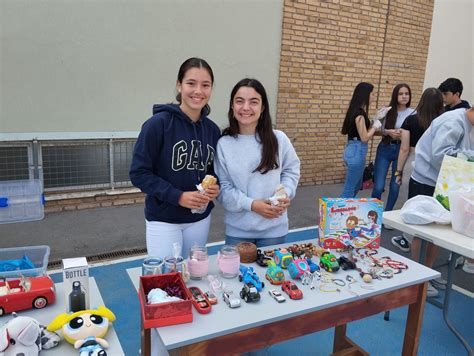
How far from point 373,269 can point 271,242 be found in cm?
65

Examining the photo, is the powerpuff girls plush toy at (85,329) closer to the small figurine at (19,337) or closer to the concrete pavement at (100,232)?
the small figurine at (19,337)

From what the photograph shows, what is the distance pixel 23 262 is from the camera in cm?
198

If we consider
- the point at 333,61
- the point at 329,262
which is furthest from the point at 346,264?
the point at 333,61

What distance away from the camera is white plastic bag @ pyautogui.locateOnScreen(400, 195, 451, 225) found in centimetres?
263

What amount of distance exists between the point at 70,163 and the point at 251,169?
3797mm

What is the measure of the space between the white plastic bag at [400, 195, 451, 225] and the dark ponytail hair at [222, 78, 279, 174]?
1.03m

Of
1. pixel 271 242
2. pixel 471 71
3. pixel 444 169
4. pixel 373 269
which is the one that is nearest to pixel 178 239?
pixel 271 242

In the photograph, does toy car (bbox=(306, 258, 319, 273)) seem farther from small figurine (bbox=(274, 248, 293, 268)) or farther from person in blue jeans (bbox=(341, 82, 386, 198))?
person in blue jeans (bbox=(341, 82, 386, 198))

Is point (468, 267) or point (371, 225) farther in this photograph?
point (468, 267)

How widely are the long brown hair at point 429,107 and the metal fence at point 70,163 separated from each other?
3.84 m

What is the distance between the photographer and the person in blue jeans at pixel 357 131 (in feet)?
15.2

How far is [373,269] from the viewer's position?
210 centimetres

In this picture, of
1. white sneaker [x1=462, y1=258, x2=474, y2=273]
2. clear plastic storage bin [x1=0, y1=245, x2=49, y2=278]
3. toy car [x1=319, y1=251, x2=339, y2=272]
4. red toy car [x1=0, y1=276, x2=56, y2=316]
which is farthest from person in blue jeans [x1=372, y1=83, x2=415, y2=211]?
red toy car [x1=0, y1=276, x2=56, y2=316]

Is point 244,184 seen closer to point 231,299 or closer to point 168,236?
point 168,236
